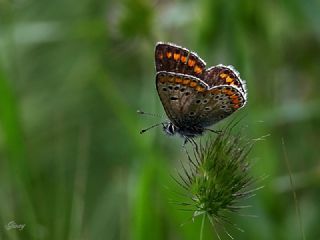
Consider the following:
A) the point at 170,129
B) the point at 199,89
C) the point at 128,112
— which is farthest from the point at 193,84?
the point at 128,112

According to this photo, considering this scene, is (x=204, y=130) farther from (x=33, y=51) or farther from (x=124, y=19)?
(x=33, y=51)

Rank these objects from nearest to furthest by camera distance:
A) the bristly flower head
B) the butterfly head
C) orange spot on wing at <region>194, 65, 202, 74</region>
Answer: the bristly flower head, orange spot on wing at <region>194, 65, 202, 74</region>, the butterfly head

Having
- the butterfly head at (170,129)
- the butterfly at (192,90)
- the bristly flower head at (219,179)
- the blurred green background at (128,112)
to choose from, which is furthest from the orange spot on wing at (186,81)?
the blurred green background at (128,112)

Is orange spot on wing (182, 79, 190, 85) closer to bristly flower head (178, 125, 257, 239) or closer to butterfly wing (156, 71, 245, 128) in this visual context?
butterfly wing (156, 71, 245, 128)

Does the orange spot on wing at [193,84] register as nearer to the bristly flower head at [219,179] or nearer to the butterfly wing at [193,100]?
the butterfly wing at [193,100]

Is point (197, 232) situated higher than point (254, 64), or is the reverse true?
point (254, 64)

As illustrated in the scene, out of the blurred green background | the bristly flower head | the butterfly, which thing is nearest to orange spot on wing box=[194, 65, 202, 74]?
the butterfly

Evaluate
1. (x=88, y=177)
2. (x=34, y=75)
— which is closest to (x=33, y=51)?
(x=34, y=75)
